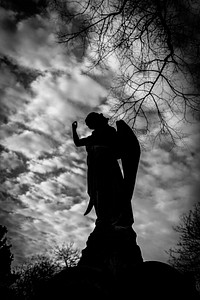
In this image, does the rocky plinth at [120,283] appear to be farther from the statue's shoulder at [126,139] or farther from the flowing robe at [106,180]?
the statue's shoulder at [126,139]

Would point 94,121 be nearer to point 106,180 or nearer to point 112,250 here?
point 106,180

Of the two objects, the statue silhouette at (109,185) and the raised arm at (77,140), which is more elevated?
the raised arm at (77,140)

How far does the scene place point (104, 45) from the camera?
16.1ft

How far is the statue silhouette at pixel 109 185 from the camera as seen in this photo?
3.26 meters

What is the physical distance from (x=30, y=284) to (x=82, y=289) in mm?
36383

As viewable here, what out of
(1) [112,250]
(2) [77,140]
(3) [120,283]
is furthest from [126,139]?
(3) [120,283]

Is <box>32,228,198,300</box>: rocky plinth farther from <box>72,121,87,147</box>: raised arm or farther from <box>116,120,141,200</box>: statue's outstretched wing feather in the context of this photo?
<box>72,121,87,147</box>: raised arm

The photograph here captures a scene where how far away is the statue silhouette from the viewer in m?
3.26

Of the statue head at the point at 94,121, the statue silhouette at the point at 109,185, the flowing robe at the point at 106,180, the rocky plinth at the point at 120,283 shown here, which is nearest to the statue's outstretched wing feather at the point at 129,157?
the statue silhouette at the point at 109,185

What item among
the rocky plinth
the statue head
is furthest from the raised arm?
the rocky plinth

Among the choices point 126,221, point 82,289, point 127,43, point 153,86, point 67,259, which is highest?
point 67,259

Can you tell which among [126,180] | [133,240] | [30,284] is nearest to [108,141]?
[126,180]

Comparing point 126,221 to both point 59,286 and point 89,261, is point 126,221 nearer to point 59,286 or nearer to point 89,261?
point 89,261

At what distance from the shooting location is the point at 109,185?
3775mm
